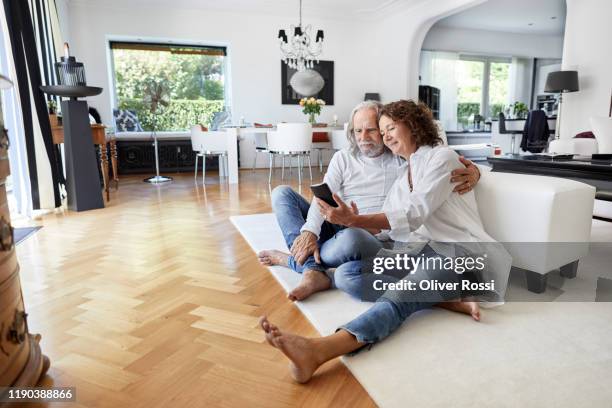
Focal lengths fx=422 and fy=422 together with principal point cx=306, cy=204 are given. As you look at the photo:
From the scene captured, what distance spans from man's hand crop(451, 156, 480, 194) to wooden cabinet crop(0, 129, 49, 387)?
4.80 ft

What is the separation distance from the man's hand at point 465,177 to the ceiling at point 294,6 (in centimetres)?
580

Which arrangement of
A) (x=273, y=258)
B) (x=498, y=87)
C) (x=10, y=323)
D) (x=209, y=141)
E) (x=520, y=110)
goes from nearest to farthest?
(x=10, y=323) → (x=273, y=258) → (x=209, y=141) → (x=520, y=110) → (x=498, y=87)

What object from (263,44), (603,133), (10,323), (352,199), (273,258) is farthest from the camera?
(263,44)

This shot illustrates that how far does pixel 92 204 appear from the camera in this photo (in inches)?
153

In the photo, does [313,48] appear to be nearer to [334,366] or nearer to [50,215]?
[50,215]

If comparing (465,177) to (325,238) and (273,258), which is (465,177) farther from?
(273,258)

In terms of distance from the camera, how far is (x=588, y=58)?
17.0ft

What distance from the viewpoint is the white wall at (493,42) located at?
8703 mm

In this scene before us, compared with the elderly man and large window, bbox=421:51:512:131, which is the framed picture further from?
the elderly man

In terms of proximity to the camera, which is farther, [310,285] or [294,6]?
[294,6]

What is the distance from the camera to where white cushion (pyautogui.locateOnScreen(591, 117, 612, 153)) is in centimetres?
400

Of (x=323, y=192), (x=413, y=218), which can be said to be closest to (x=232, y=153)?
(x=323, y=192)

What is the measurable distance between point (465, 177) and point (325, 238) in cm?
70

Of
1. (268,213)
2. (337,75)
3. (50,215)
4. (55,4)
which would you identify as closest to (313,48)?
(337,75)
